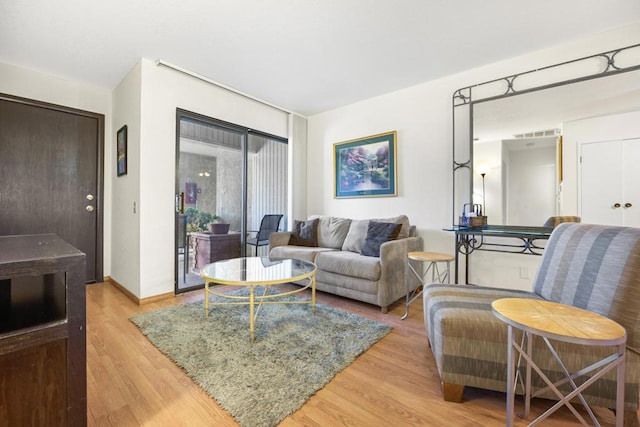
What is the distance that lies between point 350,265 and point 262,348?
3.68 ft

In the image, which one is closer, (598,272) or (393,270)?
(598,272)

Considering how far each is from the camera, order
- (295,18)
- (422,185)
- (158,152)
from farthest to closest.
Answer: (422,185) < (158,152) < (295,18)

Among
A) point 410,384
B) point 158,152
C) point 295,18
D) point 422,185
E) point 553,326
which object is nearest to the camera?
point 553,326

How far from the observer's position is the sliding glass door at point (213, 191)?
314 cm

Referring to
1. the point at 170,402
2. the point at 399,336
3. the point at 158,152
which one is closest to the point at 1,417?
the point at 170,402

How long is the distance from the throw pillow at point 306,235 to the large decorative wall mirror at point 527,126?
64.2 inches

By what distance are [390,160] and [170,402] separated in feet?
10.1

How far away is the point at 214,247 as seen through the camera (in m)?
3.48

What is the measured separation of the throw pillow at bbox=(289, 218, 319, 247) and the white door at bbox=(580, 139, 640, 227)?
2.58m

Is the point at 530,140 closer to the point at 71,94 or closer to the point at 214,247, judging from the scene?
the point at 214,247

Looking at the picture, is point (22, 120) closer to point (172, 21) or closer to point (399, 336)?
point (172, 21)

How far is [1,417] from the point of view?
783 mm

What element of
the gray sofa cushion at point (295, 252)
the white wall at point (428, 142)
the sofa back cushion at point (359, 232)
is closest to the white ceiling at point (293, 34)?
the white wall at point (428, 142)

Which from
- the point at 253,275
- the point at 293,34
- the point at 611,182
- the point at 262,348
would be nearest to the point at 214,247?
the point at 253,275
